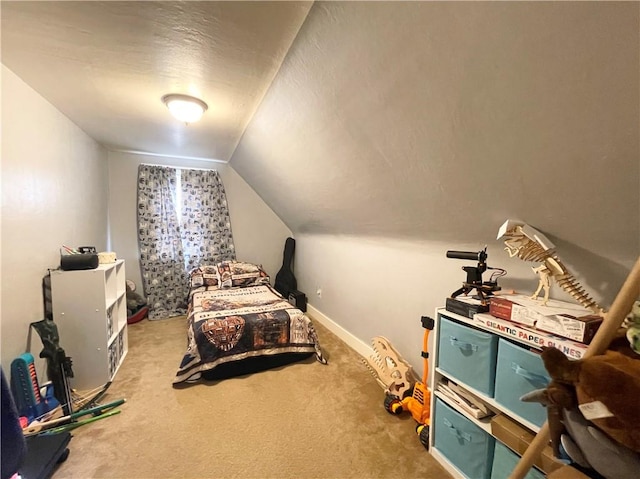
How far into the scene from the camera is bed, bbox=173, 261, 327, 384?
241cm

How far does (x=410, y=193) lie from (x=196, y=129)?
2.19 meters

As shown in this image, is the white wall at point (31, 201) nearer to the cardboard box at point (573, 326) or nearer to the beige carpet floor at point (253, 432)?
the beige carpet floor at point (253, 432)

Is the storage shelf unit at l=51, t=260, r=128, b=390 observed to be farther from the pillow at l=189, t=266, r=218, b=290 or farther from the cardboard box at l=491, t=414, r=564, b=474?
the cardboard box at l=491, t=414, r=564, b=474

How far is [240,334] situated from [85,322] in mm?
1152

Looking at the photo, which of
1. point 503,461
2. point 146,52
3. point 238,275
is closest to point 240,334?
point 238,275

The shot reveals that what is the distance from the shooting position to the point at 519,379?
4.05 feet

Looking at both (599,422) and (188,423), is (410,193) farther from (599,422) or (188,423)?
(188,423)

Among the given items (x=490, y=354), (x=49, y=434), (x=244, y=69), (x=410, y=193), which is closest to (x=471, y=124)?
(x=410, y=193)

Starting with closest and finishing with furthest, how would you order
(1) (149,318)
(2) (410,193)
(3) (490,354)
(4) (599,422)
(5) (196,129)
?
(4) (599,422), (3) (490,354), (2) (410,193), (5) (196,129), (1) (149,318)

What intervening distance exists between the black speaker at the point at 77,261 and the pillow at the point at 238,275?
5.47ft

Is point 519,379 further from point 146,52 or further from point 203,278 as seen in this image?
point 203,278

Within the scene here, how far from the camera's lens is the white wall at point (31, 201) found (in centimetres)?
174

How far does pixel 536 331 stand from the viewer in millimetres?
1193

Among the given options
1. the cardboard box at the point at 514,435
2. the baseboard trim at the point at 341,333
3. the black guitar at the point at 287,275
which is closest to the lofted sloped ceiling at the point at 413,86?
the cardboard box at the point at 514,435
